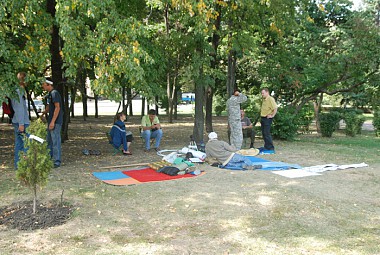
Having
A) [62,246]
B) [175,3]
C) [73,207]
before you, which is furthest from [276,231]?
[175,3]

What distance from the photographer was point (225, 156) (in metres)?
8.95

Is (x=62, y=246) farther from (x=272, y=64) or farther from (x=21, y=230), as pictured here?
(x=272, y=64)

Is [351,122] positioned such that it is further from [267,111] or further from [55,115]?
[55,115]

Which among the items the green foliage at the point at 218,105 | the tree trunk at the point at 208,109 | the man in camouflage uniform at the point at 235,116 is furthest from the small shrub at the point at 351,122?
the green foliage at the point at 218,105

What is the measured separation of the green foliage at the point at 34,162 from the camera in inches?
204

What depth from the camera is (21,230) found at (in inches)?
191

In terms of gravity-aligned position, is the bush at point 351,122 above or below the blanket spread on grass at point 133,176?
above

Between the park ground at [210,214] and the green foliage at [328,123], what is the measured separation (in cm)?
811

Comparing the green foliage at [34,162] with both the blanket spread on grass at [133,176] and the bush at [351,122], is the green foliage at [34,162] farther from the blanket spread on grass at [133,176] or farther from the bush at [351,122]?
the bush at [351,122]

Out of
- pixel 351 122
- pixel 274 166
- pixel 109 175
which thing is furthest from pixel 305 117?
pixel 109 175

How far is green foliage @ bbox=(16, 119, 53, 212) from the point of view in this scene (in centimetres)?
518

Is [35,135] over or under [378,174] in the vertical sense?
over

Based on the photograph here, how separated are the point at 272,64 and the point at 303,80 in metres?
1.41

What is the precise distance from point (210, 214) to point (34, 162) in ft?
7.76
